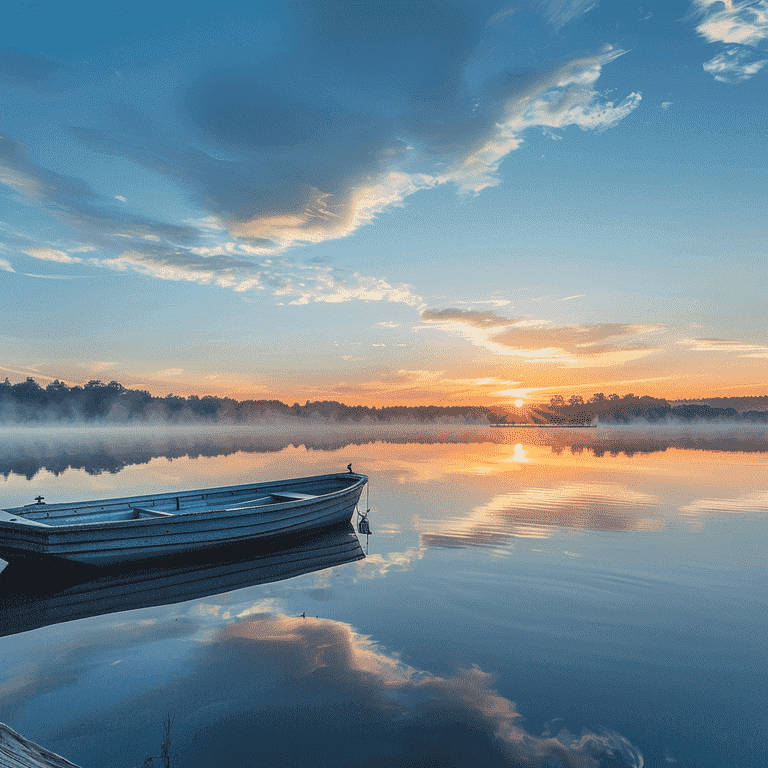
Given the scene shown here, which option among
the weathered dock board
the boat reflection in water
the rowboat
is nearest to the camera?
the weathered dock board

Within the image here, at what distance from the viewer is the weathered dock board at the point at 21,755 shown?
10.9ft

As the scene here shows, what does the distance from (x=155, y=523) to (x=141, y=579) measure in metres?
1.71

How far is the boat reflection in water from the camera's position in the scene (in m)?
12.8

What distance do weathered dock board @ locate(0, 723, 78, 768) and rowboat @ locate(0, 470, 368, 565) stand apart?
12157 millimetres

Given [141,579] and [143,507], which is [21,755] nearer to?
[141,579]

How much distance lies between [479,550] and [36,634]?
1351cm

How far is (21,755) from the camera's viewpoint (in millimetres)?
3633

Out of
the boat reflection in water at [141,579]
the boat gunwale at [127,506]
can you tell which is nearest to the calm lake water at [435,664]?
the boat reflection in water at [141,579]

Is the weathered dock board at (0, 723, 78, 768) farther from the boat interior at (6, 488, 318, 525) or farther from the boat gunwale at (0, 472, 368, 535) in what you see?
the boat interior at (6, 488, 318, 525)

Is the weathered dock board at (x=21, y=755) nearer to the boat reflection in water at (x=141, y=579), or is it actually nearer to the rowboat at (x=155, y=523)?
the boat reflection in water at (x=141, y=579)

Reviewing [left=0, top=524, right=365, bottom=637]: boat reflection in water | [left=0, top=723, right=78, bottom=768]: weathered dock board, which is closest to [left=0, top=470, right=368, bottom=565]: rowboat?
[left=0, top=524, right=365, bottom=637]: boat reflection in water

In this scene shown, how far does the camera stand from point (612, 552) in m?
17.8

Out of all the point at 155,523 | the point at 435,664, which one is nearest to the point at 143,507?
the point at 155,523

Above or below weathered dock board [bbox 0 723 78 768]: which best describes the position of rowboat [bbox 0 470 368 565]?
below
